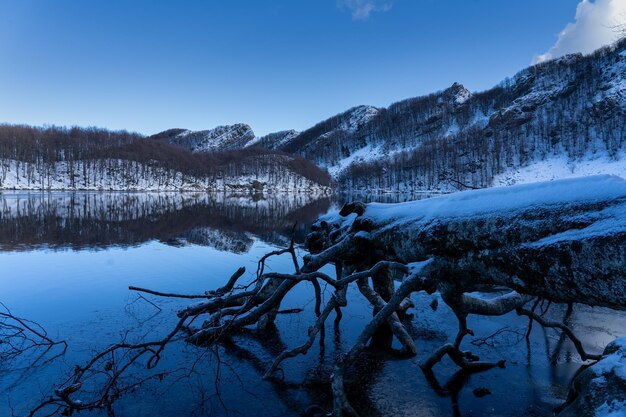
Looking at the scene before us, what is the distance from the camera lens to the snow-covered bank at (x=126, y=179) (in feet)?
406

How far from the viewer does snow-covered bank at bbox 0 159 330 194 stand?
406 feet

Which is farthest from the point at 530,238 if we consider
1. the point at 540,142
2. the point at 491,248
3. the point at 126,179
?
the point at 540,142

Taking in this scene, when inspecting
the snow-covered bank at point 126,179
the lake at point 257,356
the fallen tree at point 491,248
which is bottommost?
the lake at point 257,356

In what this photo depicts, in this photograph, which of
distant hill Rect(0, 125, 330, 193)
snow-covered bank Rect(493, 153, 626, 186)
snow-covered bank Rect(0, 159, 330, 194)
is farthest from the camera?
distant hill Rect(0, 125, 330, 193)

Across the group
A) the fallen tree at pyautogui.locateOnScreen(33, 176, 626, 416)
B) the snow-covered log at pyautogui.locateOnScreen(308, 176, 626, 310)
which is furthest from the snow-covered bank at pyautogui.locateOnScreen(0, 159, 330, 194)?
the snow-covered log at pyautogui.locateOnScreen(308, 176, 626, 310)

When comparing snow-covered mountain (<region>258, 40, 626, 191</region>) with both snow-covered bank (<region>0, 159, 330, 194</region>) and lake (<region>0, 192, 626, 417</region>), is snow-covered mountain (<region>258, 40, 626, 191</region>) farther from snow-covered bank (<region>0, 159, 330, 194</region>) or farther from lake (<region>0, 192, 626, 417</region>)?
lake (<region>0, 192, 626, 417</region>)

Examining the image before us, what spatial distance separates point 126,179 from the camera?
144000 mm

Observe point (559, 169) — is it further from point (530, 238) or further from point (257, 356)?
point (530, 238)

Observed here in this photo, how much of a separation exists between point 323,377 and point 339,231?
314 cm

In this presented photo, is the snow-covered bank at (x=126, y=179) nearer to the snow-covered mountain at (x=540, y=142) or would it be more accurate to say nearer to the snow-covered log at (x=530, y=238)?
the snow-covered mountain at (x=540, y=142)

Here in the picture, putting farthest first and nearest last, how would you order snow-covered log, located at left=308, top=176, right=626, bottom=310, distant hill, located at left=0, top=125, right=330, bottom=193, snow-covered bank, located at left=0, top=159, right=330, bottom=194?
distant hill, located at left=0, top=125, right=330, bottom=193
snow-covered bank, located at left=0, top=159, right=330, bottom=194
snow-covered log, located at left=308, top=176, right=626, bottom=310

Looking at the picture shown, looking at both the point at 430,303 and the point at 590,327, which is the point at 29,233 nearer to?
the point at 430,303

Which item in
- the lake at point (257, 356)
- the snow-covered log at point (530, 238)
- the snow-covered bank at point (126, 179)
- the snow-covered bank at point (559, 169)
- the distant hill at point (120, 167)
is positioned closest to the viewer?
the snow-covered log at point (530, 238)

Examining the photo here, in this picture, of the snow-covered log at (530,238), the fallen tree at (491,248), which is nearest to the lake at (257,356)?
the fallen tree at (491,248)
